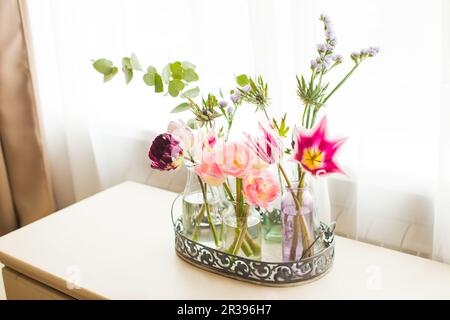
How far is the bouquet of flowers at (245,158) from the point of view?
0.98 meters

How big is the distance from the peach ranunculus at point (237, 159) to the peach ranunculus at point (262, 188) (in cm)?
2

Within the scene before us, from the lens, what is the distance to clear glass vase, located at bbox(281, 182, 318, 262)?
1.07 metres

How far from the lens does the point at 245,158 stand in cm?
101

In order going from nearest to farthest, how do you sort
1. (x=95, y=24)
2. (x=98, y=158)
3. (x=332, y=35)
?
1. (x=332, y=35)
2. (x=95, y=24)
3. (x=98, y=158)

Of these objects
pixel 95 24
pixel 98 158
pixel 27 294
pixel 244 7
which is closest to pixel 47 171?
pixel 98 158

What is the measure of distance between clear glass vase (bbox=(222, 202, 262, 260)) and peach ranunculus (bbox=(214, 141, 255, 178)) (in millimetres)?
111

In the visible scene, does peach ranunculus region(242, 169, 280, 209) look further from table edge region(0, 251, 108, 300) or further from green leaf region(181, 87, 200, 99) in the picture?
table edge region(0, 251, 108, 300)

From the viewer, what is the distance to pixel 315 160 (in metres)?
0.98

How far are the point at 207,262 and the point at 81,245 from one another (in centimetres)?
32

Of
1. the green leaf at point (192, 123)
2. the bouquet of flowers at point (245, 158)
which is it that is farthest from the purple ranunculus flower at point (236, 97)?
the green leaf at point (192, 123)

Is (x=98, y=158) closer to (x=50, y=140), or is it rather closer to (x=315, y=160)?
(x=50, y=140)

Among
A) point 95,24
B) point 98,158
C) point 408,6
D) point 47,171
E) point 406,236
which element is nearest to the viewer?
point 408,6

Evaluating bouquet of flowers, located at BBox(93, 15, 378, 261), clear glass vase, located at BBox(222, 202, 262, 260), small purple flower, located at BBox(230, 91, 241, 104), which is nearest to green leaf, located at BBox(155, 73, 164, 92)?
bouquet of flowers, located at BBox(93, 15, 378, 261)

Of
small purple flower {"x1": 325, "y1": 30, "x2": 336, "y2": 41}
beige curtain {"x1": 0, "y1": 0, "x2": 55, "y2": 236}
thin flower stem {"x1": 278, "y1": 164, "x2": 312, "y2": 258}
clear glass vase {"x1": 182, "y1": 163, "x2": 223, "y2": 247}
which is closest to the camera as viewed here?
small purple flower {"x1": 325, "y1": 30, "x2": 336, "y2": 41}
